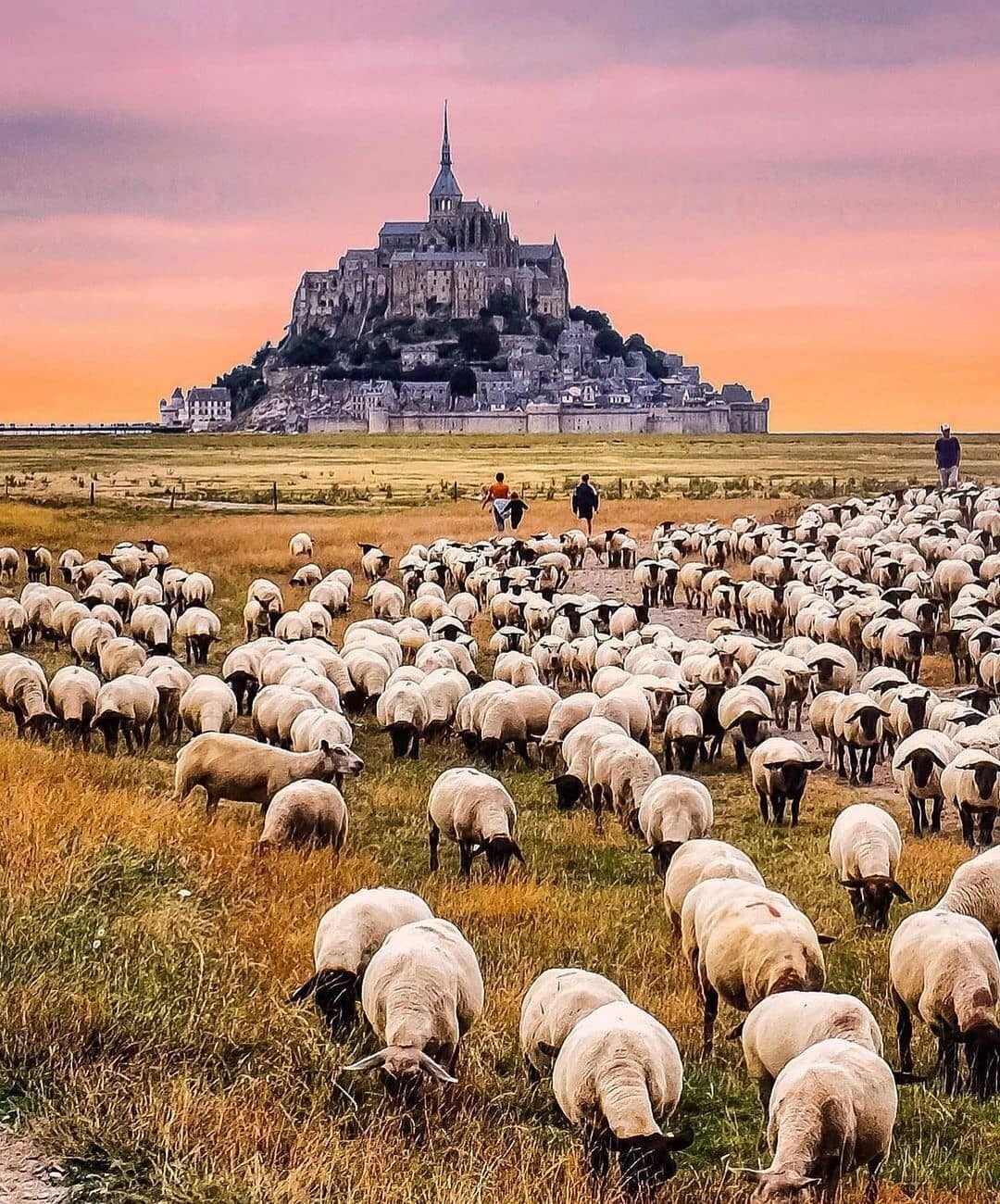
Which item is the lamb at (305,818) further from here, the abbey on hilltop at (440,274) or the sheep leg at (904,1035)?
the abbey on hilltop at (440,274)

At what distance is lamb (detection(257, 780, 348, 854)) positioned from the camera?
332 inches

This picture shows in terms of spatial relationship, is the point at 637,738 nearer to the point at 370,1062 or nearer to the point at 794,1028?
the point at 794,1028

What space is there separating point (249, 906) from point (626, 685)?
5.80m

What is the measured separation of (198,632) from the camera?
1677 centimetres

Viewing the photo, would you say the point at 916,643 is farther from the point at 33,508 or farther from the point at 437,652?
the point at 33,508

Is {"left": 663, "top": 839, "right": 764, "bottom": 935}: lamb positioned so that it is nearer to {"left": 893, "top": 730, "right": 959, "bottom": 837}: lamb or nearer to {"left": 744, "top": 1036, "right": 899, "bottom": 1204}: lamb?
{"left": 744, "top": 1036, "right": 899, "bottom": 1204}: lamb

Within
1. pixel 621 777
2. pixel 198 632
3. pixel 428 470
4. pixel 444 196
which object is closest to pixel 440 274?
pixel 444 196

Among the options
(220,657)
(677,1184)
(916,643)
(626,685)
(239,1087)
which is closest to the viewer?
(677,1184)

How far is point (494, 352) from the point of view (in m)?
164

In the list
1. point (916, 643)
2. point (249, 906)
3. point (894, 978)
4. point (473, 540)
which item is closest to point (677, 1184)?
point (894, 978)

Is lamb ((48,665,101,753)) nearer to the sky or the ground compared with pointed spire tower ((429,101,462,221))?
nearer to the ground

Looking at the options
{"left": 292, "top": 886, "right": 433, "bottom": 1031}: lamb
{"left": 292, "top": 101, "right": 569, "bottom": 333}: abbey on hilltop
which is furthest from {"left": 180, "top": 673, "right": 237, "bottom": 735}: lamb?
{"left": 292, "top": 101, "right": 569, "bottom": 333}: abbey on hilltop

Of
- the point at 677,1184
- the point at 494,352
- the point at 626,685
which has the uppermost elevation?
the point at 494,352

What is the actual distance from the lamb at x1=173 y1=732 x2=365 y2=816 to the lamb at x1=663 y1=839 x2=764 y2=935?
304cm
